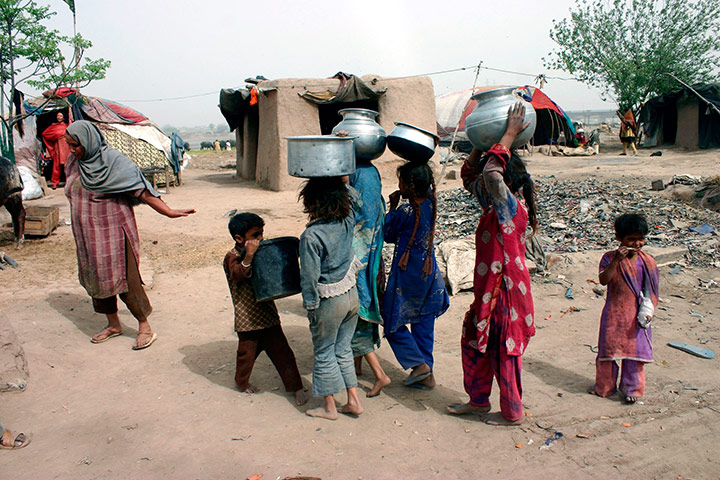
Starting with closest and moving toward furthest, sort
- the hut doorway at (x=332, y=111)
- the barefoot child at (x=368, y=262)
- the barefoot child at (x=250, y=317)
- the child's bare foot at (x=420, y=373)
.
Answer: the barefoot child at (x=250, y=317) < the barefoot child at (x=368, y=262) < the child's bare foot at (x=420, y=373) < the hut doorway at (x=332, y=111)

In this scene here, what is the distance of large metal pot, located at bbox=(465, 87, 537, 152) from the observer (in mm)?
2441

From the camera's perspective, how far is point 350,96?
1163cm

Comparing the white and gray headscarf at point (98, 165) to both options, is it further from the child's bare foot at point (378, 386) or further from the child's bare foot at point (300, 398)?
the child's bare foot at point (378, 386)

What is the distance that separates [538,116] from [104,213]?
64.3ft

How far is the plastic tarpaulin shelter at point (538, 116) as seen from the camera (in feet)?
65.2

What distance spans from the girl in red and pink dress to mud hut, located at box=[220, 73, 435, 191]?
920cm

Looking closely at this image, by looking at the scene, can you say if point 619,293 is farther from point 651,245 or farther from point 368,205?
point 651,245

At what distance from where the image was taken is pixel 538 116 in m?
20.6

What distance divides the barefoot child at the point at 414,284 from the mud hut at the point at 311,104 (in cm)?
868

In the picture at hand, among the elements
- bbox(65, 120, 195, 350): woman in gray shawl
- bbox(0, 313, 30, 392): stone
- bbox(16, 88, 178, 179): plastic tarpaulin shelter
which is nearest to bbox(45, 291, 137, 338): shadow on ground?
bbox(65, 120, 195, 350): woman in gray shawl

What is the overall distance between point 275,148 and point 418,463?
10.0 metres

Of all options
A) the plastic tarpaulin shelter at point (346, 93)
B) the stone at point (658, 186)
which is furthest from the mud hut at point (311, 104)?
the stone at point (658, 186)

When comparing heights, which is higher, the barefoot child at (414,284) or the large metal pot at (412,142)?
the large metal pot at (412,142)

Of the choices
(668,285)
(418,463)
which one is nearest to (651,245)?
(668,285)
